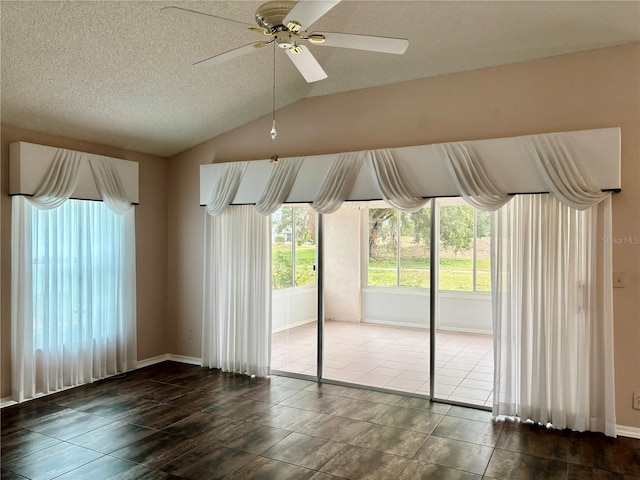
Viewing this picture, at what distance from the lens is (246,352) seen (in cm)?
551

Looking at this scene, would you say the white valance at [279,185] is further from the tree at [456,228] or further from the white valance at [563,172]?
the white valance at [563,172]

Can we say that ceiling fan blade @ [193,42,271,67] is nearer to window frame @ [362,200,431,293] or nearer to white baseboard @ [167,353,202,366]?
window frame @ [362,200,431,293]

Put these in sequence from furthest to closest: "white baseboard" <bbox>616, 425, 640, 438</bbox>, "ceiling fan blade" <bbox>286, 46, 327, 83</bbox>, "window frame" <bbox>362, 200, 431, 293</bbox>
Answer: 1. "window frame" <bbox>362, 200, 431, 293</bbox>
2. "white baseboard" <bbox>616, 425, 640, 438</bbox>
3. "ceiling fan blade" <bbox>286, 46, 327, 83</bbox>

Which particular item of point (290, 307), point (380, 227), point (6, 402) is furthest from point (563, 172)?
point (6, 402)

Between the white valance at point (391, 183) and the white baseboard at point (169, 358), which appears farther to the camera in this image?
the white baseboard at point (169, 358)

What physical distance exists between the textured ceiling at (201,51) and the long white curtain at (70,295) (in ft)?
3.16

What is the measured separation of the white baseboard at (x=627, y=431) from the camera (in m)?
3.82

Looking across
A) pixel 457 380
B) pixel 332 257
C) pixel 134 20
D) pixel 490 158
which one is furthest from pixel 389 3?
pixel 457 380

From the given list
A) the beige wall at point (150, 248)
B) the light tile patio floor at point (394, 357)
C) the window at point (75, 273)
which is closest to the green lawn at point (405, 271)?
the light tile patio floor at point (394, 357)

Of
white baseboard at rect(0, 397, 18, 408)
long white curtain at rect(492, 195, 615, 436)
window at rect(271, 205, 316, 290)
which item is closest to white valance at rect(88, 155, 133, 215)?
window at rect(271, 205, 316, 290)

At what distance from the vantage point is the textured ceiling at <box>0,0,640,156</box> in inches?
133

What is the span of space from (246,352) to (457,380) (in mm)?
2374

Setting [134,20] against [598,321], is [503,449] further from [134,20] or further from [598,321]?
[134,20]

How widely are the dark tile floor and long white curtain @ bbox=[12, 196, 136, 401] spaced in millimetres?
306
